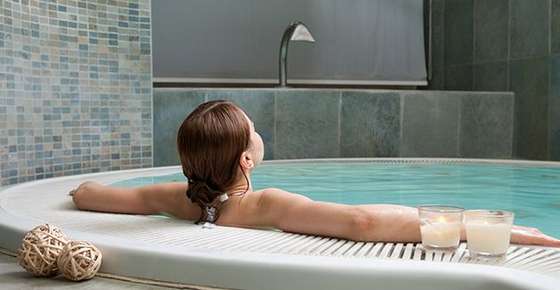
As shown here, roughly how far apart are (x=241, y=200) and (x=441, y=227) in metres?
0.62

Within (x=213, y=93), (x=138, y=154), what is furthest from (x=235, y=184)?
(x=213, y=93)

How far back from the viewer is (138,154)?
13.3 feet

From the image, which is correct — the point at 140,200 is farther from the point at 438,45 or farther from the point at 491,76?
the point at 438,45

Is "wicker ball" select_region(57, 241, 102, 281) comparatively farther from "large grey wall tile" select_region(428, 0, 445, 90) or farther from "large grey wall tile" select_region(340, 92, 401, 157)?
"large grey wall tile" select_region(428, 0, 445, 90)

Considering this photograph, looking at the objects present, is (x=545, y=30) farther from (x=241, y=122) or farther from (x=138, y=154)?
(x=241, y=122)

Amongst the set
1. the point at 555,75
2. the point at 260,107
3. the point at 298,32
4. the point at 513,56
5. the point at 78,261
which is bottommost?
the point at 78,261

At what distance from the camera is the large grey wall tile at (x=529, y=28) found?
5.31 m

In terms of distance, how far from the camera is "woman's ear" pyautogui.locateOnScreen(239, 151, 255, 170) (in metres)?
1.79

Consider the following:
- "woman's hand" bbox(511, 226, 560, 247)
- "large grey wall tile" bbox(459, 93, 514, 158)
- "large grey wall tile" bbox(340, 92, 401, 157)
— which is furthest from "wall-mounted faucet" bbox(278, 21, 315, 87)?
"woman's hand" bbox(511, 226, 560, 247)

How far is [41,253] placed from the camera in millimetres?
1347

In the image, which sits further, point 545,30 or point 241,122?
point 545,30

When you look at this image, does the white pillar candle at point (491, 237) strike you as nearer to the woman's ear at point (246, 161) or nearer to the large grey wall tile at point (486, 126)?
the woman's ear at point (246, 161)

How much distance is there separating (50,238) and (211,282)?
14.1 inches

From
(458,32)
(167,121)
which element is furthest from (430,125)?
(167,121)
